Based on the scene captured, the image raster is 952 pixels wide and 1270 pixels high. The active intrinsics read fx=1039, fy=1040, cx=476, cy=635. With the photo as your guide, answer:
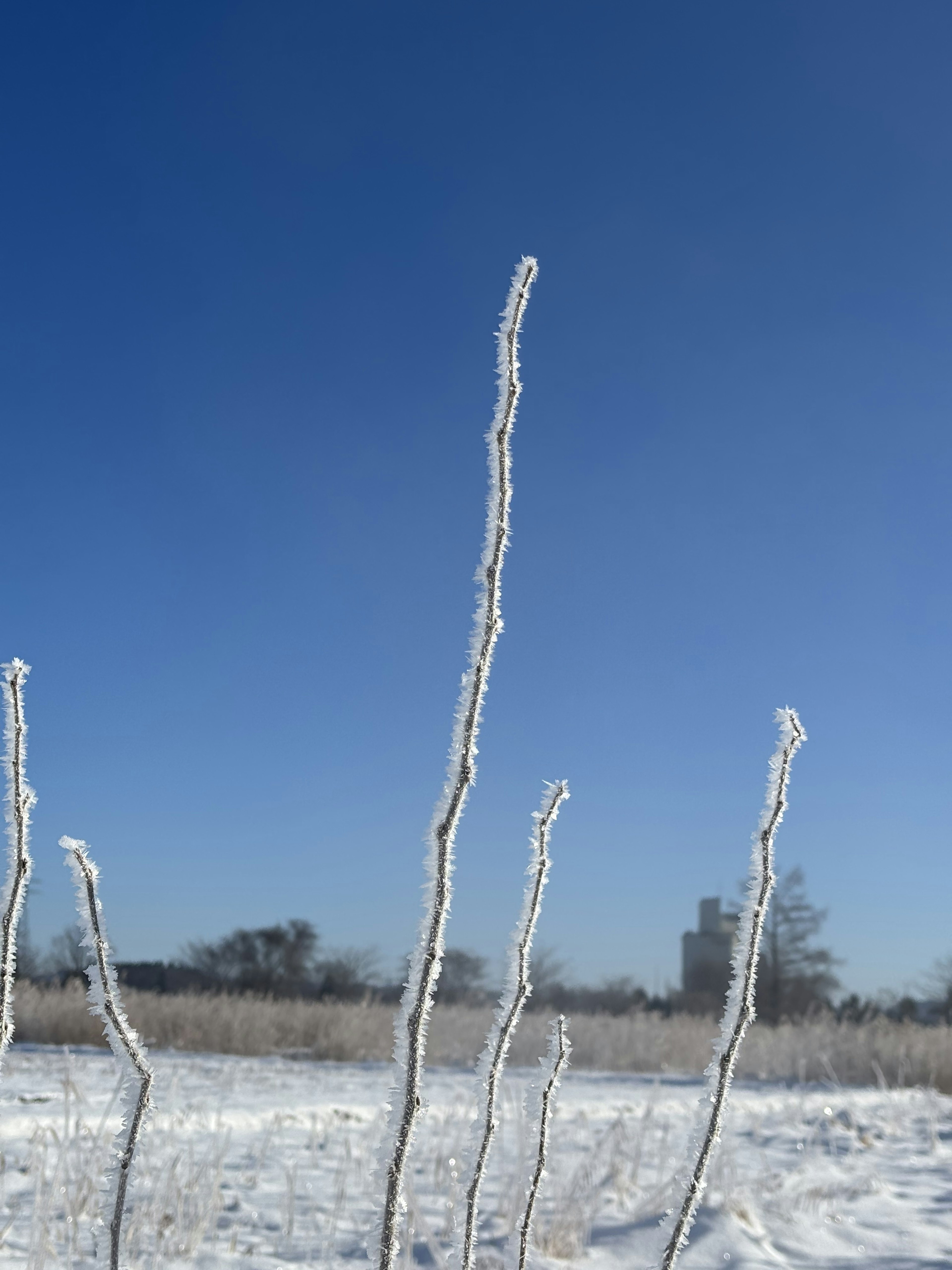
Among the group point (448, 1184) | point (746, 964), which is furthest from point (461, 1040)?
point (746, 964)

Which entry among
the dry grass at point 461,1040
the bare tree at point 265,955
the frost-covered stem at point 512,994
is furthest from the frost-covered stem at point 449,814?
the bare tree at point 265,955

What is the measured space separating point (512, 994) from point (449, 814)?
36 cm

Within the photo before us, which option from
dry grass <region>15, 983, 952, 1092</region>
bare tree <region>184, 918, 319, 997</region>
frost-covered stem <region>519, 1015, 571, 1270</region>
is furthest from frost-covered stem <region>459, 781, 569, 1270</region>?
bare tree <region>184, 918, 319, 997</region>

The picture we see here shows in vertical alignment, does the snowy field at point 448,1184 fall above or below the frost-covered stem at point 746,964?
below

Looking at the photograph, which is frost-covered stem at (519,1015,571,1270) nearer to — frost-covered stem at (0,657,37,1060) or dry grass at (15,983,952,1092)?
frost-covered stem at (0,657,37,1060)

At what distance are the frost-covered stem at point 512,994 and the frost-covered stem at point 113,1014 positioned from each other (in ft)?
1.61

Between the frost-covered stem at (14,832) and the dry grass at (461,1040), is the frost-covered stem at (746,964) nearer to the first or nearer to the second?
the frost-covered stem at (14,832)

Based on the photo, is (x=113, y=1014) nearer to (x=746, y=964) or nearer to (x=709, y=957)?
(x=746, y=964)

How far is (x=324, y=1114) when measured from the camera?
19.4 ft

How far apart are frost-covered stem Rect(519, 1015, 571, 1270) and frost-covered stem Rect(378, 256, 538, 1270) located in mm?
323

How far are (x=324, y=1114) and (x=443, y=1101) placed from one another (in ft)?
4.91

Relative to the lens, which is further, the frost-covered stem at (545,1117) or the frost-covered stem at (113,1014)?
the frost-covered stem at (545,1117)

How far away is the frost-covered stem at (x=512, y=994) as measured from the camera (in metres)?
1.56

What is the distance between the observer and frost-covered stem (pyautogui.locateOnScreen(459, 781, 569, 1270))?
5.10 feet
